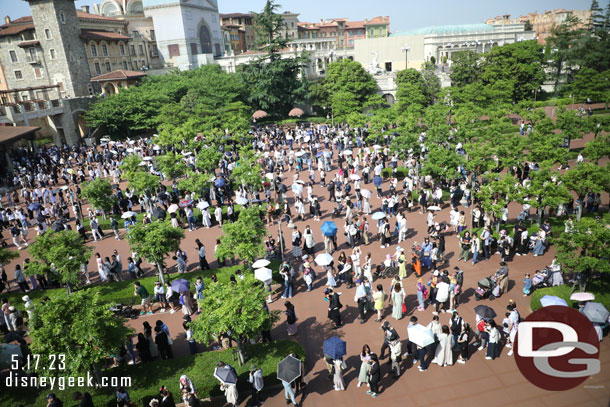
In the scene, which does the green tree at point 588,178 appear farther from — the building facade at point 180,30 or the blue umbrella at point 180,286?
the building facade at point 180,30

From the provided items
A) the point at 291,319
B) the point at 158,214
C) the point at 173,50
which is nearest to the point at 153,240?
the point at 291,319

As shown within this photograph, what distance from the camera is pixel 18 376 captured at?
10.7 metres

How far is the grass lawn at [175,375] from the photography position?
32.2ft

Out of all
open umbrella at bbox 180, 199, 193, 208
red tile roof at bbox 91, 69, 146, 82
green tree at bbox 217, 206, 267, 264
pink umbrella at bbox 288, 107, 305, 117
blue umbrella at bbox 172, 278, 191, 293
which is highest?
red tile roof at bbox 91, 69, 146, 82

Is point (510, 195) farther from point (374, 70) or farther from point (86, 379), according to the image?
point (374, 70)

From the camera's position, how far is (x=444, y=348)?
10.2 m

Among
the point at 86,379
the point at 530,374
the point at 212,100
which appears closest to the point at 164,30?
the point at 212,100

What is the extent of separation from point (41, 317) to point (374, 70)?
174ft

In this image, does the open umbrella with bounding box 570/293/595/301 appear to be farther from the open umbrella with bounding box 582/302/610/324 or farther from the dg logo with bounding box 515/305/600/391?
the dg logo with bounding box 515/305/600/391

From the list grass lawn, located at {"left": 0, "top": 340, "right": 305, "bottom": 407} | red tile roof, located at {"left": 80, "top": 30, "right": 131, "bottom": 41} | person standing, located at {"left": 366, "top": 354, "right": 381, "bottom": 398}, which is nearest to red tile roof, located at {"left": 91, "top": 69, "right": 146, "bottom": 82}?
red tile roof, located at {"left": 80, "top": 30, "right": 131, "bottom": 41}

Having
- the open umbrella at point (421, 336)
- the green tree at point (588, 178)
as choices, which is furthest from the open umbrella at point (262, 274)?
the green tree at point (588, 178)

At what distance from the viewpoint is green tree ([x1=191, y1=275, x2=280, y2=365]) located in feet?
30.9

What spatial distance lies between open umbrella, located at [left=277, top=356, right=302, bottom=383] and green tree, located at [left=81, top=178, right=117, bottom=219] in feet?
48.2

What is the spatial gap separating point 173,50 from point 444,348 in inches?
2418
